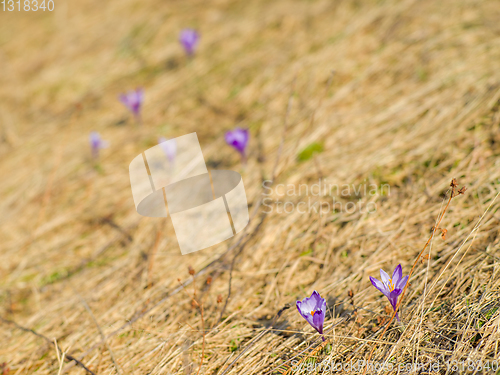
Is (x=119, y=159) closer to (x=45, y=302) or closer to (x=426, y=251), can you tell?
(x=45, y=302)

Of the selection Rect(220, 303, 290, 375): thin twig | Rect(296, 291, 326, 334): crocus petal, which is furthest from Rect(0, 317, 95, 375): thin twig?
Rect(296, 291, 326, 334): crocus petal

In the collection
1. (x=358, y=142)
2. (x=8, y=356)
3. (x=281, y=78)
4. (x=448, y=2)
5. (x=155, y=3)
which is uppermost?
(x=155, y=3)

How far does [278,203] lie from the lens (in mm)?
2330

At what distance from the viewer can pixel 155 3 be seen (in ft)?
16.6

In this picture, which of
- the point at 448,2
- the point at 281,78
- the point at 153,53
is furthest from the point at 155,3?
the point at 448,2

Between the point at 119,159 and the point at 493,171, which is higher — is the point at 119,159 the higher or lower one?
the higher one

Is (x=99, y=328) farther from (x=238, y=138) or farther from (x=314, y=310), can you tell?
(x=238, y=138)

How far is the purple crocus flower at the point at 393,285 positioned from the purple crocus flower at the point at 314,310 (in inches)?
10.1

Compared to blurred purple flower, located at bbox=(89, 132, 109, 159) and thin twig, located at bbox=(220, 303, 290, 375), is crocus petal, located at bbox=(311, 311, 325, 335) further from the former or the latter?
blurred purple flower, located at bbox=(89, 132, 109, 159)

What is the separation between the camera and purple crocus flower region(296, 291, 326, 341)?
1.52m

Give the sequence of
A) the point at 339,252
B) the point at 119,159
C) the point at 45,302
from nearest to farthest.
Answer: the point at 339,252
the point at 45,302
the point at 119,159

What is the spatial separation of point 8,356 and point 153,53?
3.48 m

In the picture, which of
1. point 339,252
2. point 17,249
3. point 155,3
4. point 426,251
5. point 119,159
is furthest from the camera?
point 155,3

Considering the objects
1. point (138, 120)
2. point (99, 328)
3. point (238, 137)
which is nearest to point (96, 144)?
point (138, 120)
